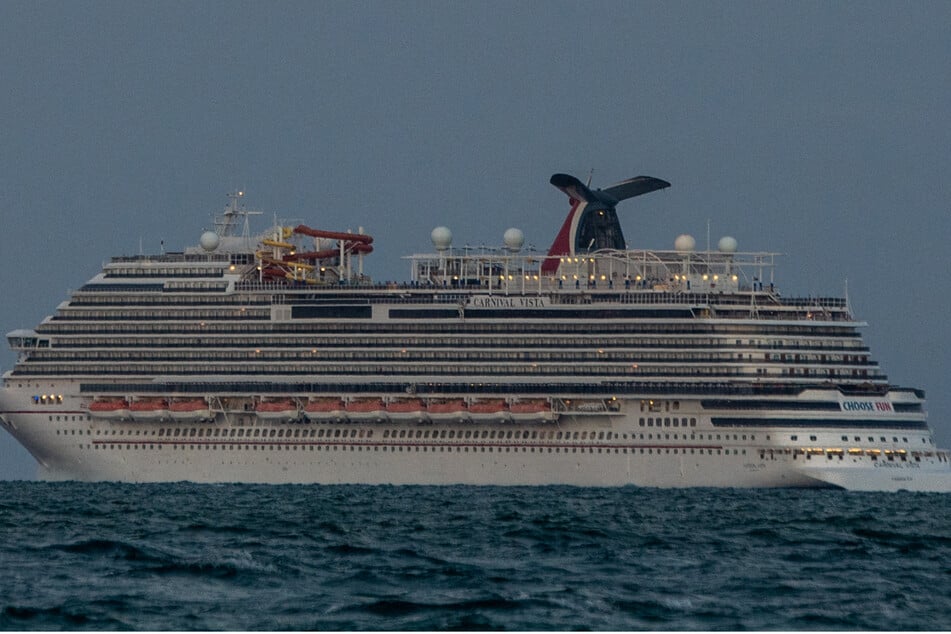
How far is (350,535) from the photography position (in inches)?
2245

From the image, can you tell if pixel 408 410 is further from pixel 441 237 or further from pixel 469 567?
pixel 469 567

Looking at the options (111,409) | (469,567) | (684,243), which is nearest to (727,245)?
(684,243)

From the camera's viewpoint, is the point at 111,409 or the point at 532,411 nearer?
the point at 532,411

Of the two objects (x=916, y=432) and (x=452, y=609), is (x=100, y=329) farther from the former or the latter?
(x=452, y=609)

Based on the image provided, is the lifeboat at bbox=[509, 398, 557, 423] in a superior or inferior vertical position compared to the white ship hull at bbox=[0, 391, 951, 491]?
superior

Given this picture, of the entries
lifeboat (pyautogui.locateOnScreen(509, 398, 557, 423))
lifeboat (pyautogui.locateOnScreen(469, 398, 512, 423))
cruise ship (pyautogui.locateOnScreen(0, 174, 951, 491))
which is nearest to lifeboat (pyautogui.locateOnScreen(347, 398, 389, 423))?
cruise ship (pyautogui.locateOnScreen(0, 174, 951, 491))

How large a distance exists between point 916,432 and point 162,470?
3999 cm

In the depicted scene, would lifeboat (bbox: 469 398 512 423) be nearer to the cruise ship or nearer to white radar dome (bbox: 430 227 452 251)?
the cruise ship

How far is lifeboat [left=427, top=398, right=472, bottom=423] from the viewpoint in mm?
100062

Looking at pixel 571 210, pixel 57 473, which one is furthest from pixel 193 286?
pixel 571 210

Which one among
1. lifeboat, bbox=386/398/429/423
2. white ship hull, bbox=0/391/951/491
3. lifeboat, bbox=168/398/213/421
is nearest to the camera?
white ship hull, bbox=0/391/951/491

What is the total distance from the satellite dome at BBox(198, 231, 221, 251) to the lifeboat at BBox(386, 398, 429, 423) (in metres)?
15.8

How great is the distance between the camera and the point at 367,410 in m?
101

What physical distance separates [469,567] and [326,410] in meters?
55.4
